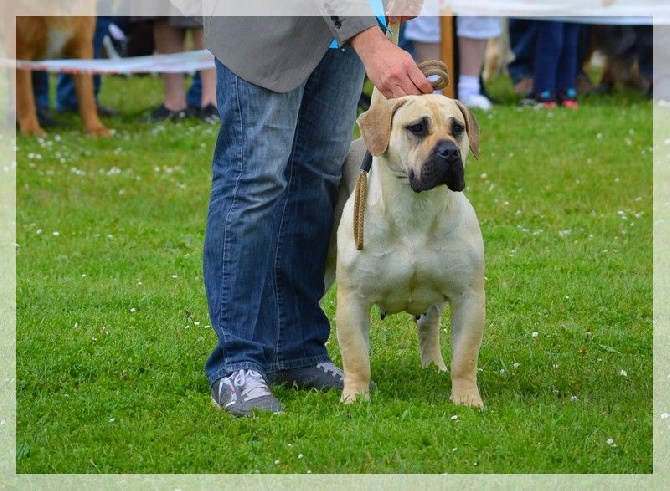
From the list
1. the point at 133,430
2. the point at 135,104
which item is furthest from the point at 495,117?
the point at 133,430

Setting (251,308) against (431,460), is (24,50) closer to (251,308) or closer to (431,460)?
(251,308)

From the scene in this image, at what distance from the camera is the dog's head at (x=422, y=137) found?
13.1ft

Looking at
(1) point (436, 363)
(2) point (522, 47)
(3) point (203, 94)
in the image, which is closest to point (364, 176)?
(1) point (436, 363)

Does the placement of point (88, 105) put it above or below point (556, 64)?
below

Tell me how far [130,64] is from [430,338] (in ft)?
23.5

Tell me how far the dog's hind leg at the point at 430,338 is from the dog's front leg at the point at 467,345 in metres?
0.50

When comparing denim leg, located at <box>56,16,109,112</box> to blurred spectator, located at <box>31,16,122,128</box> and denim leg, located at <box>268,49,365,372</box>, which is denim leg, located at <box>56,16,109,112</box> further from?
denim leg, located at <box>268,49,365,372</box>

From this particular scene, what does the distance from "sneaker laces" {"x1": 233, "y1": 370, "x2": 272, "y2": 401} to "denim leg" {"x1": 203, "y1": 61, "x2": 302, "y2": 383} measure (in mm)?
51

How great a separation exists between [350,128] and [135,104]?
899 cm

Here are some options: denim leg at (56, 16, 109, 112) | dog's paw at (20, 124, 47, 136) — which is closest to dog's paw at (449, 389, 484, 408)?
dog's paw at (20, 124, 47, 136)

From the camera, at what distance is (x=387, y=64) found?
382 cm

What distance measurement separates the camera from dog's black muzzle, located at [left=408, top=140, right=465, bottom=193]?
13.1 ft

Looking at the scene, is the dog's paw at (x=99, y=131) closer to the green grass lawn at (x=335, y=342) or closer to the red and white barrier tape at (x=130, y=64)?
the red and white barrier tape at (x=130, y=64)

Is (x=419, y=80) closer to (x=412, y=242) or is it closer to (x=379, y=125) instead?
(x=379, y=125)
